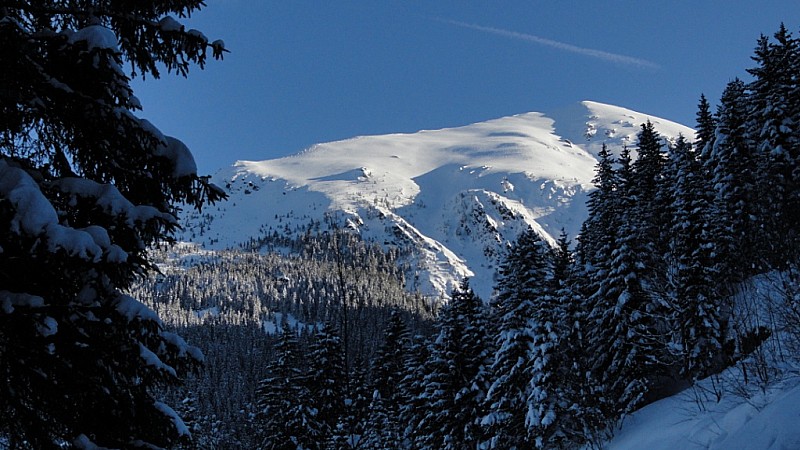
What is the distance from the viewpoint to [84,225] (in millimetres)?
4227

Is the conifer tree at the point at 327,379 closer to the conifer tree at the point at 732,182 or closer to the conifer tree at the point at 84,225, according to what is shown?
the conifer tree at the point at 732,182

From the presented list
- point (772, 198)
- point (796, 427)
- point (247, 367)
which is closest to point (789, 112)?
point (772, 198)

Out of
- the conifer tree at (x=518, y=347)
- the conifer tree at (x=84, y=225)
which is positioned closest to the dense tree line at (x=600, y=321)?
the conifer tree at (x=518, y=347)

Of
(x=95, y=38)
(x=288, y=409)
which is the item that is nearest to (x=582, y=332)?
(x=288, y=409)

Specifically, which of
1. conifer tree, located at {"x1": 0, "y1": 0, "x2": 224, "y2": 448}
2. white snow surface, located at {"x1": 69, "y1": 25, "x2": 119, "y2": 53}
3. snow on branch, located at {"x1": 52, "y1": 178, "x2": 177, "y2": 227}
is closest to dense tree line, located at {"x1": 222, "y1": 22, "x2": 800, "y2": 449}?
conifer tree, located at {"x1": 0, "y1": 0, "x2": 224, "y2": 448}

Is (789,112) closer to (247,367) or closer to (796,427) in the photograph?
(796,427)

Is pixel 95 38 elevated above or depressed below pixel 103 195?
above

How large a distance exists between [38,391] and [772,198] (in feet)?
102

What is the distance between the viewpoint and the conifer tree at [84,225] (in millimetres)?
3416

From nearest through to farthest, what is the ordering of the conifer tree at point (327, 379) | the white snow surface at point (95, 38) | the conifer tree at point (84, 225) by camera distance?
the conifer tree at point (84, 225), the white snow surface at point (95, 38), the conifer tree at point (327, 379)

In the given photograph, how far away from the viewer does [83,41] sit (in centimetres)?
391

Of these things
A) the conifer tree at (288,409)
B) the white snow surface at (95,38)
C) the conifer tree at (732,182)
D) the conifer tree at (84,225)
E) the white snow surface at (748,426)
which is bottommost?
the conifer tree at (288,409)

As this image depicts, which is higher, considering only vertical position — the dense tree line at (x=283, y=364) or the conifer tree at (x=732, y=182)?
the conifer tree at (x=732, y=182)

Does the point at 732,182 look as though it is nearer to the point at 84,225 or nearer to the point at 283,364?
the point at 283,364
